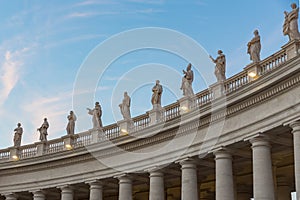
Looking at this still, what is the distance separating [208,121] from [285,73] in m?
12.4

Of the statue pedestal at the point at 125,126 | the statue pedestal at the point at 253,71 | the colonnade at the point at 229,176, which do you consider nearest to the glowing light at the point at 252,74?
the statue pedestal at the point at 253,71

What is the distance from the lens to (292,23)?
152ft

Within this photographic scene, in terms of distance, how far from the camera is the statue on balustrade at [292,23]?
4570cm

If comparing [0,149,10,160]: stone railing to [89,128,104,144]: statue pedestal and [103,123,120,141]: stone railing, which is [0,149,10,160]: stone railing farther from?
[103,123,120,141]: stone railing

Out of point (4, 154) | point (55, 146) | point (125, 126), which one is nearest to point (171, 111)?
point (125, 126)

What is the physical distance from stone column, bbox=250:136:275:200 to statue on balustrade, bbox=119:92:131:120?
24.8 m

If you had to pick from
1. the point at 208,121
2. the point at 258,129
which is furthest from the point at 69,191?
the point at 258,129

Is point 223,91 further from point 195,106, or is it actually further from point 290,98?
point 290,98

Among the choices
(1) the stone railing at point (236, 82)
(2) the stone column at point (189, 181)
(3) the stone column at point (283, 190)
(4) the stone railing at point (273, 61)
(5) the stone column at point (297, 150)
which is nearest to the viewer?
(5) the stone column at point (297, 150)

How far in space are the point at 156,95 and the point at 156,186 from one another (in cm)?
1157

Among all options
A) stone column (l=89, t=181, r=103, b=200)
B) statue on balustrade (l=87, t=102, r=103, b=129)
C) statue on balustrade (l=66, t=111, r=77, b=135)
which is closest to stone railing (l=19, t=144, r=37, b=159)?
statue on balustrade (l=66, t=111, r=77, b=135)

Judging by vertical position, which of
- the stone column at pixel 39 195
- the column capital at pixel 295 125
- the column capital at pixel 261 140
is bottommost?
the stone column at pixel 39 195

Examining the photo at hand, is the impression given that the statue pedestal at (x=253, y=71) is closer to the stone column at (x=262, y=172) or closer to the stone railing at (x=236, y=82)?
the stone railing at (x=236, y=82)

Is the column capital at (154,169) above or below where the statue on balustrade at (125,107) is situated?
below
